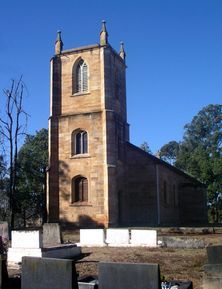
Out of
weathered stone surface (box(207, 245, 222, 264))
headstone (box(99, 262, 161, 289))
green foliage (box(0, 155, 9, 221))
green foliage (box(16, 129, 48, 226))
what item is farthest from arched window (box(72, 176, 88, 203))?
headstone (box(99, 262, 161, 289))

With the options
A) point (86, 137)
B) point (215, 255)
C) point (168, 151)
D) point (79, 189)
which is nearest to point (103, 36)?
point (86, 137)

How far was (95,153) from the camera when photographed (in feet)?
103

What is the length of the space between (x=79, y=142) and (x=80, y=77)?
5.04 meters

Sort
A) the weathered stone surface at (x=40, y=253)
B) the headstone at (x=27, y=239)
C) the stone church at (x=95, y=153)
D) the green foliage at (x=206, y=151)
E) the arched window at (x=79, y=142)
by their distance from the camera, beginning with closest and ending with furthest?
the weathered stone surface at (x=40, y=253)
the headstone at (x=27, y=239)
the stone church at (x=95, y=153)
the arched window at (x=79, y=142)
the green foliage at (x=206, y=151)

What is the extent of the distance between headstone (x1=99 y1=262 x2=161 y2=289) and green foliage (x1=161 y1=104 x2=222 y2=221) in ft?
150

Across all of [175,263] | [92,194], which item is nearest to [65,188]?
[92,194]

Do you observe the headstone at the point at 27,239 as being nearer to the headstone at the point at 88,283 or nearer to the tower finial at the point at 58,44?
the headstone at the point at 88,283

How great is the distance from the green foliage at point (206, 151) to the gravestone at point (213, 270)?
43776 millimetres

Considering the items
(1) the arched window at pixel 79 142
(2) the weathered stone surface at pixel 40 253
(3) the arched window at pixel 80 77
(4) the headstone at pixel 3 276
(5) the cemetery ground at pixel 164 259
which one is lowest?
(5) the cemetery ground at pixel 164 259

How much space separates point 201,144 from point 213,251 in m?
51.6

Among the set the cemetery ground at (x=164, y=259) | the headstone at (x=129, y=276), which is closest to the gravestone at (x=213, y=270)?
the cemetery ground at (x=164, y=259)

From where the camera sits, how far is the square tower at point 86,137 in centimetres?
3077

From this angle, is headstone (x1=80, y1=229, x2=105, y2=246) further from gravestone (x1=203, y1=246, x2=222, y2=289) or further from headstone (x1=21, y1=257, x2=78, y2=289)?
headstone (x1=21, y1=257, x2=78, y2=289)

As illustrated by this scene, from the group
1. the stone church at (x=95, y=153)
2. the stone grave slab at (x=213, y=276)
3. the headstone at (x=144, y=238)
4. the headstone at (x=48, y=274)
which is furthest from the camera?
the stone church at (x=95, y=153)
